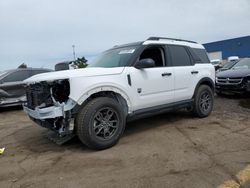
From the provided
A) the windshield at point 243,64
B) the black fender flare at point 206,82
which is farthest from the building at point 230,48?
the black fender flare at point 206,82

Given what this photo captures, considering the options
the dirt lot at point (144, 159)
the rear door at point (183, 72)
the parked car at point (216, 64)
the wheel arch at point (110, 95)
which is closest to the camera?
the dirt lot at point (144, 159)

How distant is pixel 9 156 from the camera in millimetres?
4598

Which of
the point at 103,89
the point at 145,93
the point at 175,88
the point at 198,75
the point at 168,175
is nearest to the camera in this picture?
the point at 168,175

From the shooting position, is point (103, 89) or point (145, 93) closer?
point (103, 89)

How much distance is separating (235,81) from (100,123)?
21.9 feet

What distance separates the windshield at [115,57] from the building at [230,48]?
1470 inches

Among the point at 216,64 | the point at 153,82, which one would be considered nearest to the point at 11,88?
the point at 153,82

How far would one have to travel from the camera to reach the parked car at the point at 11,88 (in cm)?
950

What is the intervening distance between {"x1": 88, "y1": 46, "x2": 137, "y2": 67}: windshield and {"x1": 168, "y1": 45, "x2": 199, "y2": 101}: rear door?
1.12 metres

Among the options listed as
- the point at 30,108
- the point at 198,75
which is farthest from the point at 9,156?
the point at 198,75

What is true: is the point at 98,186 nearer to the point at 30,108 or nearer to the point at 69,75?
the point at 69,75

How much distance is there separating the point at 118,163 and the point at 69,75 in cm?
159

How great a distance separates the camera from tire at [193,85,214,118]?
657cm

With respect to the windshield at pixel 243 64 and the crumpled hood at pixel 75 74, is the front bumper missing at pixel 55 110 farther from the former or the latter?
the windshield at pixel 243 64
